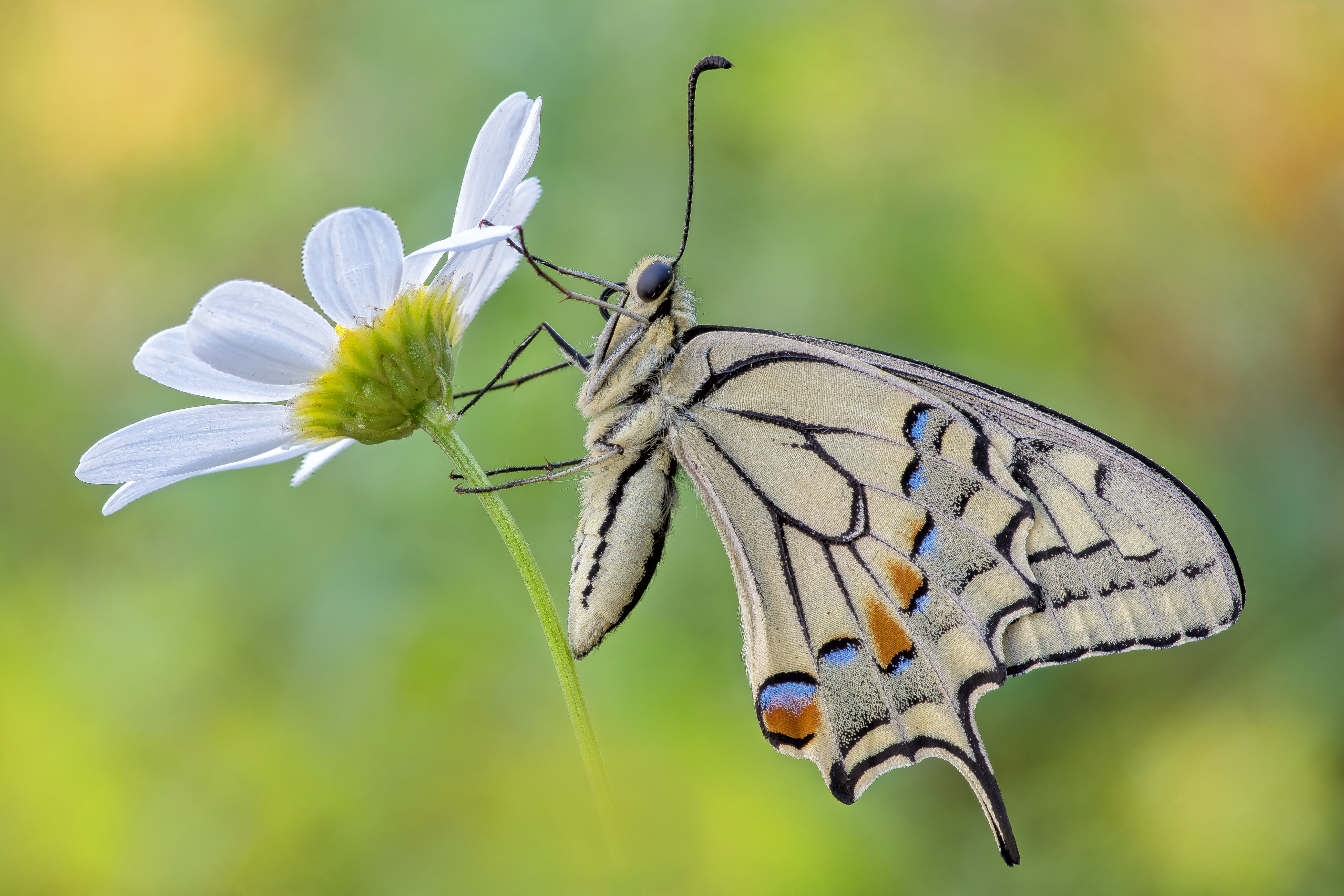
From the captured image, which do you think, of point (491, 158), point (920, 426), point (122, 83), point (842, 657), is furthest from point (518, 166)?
point (122, 83)

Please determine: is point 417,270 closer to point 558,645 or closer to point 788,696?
point 558,645

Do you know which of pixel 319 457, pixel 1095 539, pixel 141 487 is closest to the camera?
pixel 141 487

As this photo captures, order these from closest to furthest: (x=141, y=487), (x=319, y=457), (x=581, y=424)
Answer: (x=141, y=487), (x=319, y=457), (x=581, y=424)

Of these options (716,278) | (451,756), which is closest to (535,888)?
(451,756)

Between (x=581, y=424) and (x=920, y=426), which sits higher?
(x=581, y=424)

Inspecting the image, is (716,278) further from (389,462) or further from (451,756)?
(451,756)

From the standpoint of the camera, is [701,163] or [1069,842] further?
[701,163]
